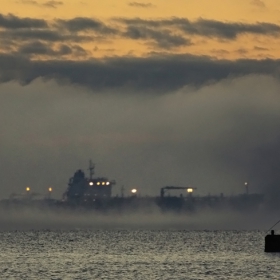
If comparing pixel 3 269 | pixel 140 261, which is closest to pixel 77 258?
pixel 140 261

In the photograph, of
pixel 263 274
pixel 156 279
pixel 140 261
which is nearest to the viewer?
pixel 156 279

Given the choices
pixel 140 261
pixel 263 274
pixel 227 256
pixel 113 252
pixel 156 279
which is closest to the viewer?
pixel 156 279

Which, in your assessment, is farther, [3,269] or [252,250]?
[252,250]

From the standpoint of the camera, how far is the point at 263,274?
110 m

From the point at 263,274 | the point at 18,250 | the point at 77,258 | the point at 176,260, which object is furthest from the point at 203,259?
the point at 18,250

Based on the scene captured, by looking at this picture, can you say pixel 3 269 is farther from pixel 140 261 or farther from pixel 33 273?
pixel 140 261

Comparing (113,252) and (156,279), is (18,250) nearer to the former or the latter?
(113,252)

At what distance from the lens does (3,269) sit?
378 feet

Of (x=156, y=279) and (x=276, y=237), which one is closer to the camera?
(x=156, y=279)

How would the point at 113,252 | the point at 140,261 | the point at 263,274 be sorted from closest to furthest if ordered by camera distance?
the point at 263,274, the point at 140,261, the point at 113,252

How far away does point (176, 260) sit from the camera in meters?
132

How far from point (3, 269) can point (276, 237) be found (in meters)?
43.0

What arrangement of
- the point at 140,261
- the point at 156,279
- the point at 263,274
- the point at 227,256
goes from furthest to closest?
the point at 227,256 → the point at 140,261 → the point at 263,274 → the point at 156,279

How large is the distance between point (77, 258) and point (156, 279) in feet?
112
